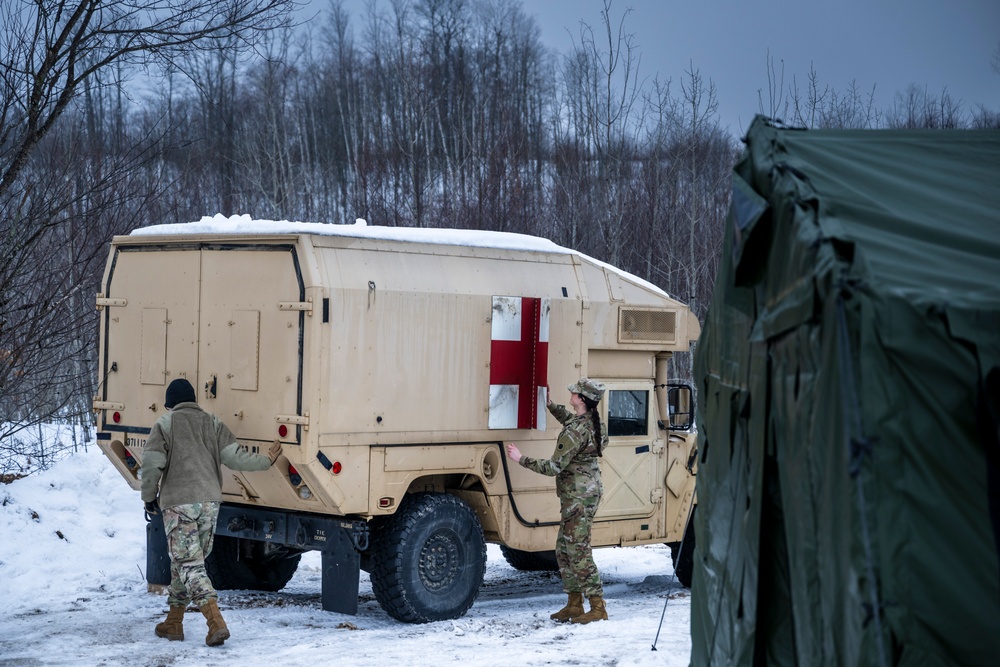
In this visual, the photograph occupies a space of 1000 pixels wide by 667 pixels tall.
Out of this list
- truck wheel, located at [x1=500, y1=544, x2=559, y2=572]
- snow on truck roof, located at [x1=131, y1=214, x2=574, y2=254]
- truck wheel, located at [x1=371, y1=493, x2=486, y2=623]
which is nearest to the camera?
snow on truck roof, located at [x1=131, y1=214, x2=574, y2=254]

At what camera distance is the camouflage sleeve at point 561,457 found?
958 centimetres

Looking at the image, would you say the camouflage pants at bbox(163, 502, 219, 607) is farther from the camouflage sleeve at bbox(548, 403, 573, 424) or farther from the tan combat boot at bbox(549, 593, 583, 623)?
the camouflage sleeve at bbox(548, 403, 573, 424)

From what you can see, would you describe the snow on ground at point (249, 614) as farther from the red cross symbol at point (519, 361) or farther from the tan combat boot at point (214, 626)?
the red cross symbol at point (519, 361)

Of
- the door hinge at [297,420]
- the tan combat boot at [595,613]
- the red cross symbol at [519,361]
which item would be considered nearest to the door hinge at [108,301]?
the door hinge at [297,420]

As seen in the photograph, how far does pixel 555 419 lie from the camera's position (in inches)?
414

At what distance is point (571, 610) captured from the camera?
31.8ft

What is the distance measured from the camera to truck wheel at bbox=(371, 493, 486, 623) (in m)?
9.37

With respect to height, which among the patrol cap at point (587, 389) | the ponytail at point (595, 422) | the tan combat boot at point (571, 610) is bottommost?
the tan combat boot at point (571, 610)

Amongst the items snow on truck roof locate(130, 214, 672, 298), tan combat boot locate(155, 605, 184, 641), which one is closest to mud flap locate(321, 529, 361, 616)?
tan combat boot locate(155, 605, 184, 641)

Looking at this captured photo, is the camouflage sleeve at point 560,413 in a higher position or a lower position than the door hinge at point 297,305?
lower

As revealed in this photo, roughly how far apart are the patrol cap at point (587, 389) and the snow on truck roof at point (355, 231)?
1.38m

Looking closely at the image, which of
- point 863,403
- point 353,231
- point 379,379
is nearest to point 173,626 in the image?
point 379,379

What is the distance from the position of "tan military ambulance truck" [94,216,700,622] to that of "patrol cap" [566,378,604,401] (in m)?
0.58

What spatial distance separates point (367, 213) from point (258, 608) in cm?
1245
